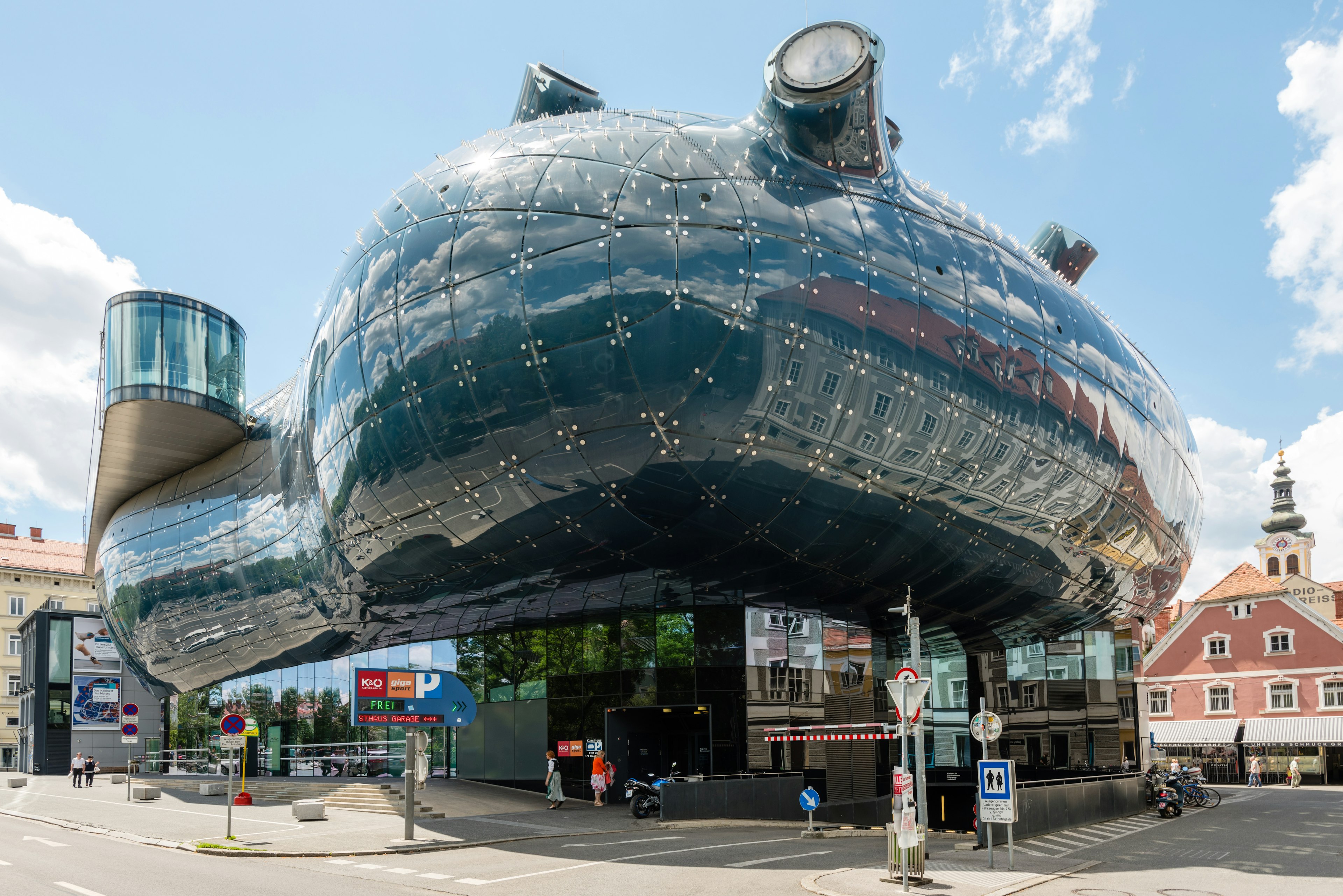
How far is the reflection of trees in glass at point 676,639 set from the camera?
961 inches

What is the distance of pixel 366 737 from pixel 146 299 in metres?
15.8

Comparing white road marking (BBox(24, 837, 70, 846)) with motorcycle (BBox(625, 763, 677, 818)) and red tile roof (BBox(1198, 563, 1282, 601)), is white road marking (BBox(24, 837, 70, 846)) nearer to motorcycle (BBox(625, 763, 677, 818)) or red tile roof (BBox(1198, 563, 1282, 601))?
motorcycle (BBox(625, 763, 677, 818))

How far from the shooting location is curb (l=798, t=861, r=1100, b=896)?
39.7 feet

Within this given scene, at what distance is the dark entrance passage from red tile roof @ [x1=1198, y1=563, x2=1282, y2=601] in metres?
41.1

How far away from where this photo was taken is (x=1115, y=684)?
33.8 metres

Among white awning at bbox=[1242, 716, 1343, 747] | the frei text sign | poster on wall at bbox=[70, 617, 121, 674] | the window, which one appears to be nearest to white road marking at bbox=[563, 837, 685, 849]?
the frei text sign

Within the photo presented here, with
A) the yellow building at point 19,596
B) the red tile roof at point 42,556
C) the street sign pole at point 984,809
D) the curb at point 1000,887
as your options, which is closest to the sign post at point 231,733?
the curb at point 1000,887

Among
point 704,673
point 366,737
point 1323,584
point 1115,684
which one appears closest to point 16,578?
point 366,737

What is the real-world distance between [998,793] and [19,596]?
84.3 metres

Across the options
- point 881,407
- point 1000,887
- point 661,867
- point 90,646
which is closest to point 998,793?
point 1000,887

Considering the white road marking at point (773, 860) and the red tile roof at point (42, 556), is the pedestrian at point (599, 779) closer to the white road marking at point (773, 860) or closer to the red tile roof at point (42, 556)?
the white road marking at point (773, 860)

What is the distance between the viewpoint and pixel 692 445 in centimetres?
1738

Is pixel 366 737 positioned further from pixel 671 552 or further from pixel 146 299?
pixel 671 552

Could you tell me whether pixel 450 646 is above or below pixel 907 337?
below
